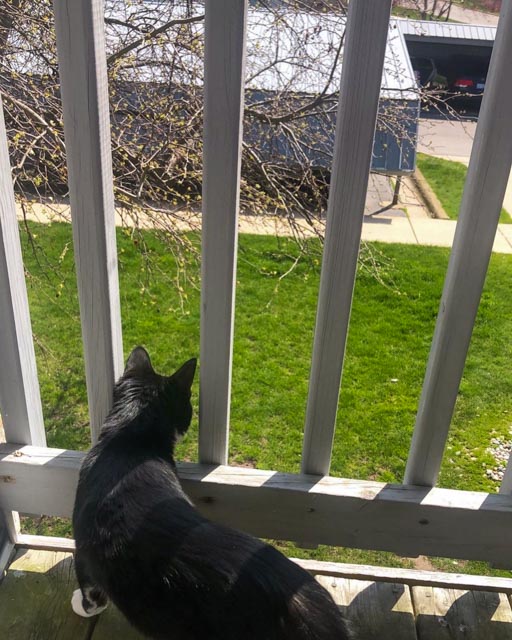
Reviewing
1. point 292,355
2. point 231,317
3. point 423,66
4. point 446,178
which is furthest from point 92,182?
point 446,178

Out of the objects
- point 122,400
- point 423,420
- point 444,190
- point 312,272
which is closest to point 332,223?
point 423,420

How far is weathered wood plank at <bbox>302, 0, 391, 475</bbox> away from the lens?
3.34 ft

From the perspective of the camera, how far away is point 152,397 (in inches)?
61.3

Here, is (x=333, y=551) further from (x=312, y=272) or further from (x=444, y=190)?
(x=444, y=190)

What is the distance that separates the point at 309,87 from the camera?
2920 mm

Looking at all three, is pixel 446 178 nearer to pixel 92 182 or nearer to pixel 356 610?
pixel 356 610

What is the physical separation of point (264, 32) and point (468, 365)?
Result: 2455 millimetres

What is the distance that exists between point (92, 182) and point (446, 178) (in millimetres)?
6917

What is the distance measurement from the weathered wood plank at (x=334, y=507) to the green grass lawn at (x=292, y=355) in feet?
3.11

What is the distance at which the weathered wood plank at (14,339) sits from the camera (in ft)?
4.17

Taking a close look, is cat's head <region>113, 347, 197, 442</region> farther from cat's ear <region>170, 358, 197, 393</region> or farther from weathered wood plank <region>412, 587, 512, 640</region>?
weathered wood plank <region>412, 587, 512, 640</region>

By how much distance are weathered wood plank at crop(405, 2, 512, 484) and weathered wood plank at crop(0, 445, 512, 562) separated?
0.07 m

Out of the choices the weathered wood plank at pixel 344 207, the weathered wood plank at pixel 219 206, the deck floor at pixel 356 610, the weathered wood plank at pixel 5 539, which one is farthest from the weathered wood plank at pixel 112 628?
the weathered wood plank at pixel 344 207

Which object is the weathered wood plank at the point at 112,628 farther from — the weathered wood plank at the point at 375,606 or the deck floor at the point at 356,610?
the weathered wood plank at the point at 375,606
